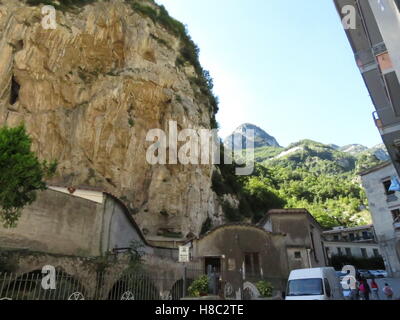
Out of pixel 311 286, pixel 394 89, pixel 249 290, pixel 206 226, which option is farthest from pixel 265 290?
pixel 206 226

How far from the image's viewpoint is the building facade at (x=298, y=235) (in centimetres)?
2094

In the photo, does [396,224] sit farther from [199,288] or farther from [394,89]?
[199,288]

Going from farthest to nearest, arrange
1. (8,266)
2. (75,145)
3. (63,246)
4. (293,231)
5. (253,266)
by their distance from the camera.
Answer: (75,145) → (293,231) → (253,266) → (63,246) → (8,266)

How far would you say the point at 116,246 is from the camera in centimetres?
1725

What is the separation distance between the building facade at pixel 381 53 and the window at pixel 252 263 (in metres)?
10.2

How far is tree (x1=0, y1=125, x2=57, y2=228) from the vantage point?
1104 centimetres

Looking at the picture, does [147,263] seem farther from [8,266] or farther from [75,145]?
[75,145]

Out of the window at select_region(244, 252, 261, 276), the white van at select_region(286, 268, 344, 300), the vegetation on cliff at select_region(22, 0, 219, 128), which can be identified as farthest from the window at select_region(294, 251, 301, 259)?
the vegetation on cliff at select_region(22, 0, 219, 128)

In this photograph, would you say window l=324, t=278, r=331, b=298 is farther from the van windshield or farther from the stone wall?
the stone wall

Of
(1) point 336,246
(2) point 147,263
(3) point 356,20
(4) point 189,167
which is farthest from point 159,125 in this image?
(1) point 336,246

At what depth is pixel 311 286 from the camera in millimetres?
11555

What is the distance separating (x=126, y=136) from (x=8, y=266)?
18133 mm

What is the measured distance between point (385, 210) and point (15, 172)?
105ft

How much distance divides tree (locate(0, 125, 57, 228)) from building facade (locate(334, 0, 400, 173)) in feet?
44.1
